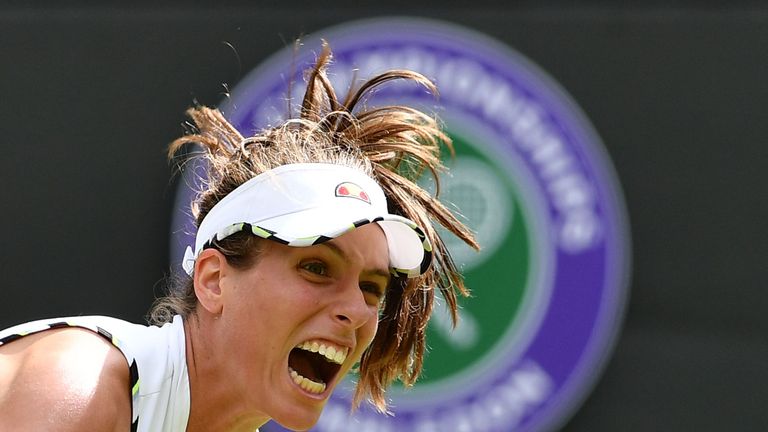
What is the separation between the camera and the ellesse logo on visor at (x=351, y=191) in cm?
202

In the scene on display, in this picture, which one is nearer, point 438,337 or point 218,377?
point 218,377

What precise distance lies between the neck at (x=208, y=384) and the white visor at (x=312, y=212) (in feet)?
0.41

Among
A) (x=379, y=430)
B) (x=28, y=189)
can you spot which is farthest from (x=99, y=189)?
(x=379, y=430)

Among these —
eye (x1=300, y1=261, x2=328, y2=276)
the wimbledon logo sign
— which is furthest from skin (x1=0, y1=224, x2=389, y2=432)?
the wimbledon logo sign

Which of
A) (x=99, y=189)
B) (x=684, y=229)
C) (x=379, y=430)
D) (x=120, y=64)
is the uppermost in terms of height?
(x=684, y=229)

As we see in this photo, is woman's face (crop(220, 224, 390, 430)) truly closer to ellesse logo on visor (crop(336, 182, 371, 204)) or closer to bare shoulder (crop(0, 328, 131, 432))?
ellesse logo on visor (crop(336, 182, 371, 204))

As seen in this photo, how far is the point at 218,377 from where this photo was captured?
202 cm

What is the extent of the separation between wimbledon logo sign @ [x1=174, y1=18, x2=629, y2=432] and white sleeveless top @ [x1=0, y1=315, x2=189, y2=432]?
125cm

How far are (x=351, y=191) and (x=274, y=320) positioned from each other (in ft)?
0.83

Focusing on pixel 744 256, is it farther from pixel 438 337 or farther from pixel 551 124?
pixel 438 337

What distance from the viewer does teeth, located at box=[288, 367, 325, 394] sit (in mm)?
1986

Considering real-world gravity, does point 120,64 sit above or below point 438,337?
above

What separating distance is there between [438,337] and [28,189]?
1155 mm

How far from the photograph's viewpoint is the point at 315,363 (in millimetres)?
2094
